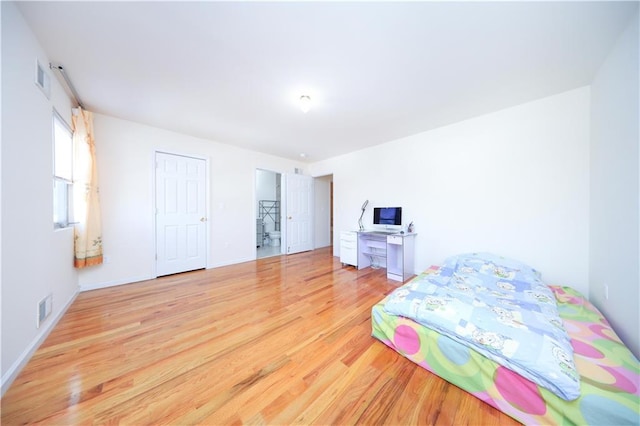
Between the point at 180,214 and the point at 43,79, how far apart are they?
2157 millimetres

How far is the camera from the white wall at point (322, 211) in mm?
5770

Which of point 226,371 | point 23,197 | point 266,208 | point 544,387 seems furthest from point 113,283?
point 544,387

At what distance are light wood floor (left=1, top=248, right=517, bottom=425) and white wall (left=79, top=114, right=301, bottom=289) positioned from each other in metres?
0.69

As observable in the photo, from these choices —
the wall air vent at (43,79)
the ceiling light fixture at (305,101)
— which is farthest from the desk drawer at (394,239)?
the wall air vent at (43,79)

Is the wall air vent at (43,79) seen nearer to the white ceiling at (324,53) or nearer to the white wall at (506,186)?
the white ceiling at (324,53)

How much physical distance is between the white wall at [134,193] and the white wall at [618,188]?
4.83 meters

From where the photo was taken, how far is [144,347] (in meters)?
1.67

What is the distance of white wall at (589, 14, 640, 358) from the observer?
1.41m

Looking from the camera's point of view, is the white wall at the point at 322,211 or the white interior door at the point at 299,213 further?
the white wall at the point at 322,211

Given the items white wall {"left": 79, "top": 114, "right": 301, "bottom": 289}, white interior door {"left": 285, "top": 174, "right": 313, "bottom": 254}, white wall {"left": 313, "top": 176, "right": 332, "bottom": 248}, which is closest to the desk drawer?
white interior door {"left": 285, "top": 174, "right": 313, "bottom": 254}

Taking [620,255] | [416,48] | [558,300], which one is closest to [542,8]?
[416,48]

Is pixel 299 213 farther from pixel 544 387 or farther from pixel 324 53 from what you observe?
pixel 544 387

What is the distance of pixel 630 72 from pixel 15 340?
4.66m

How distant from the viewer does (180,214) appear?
3.57 meters
